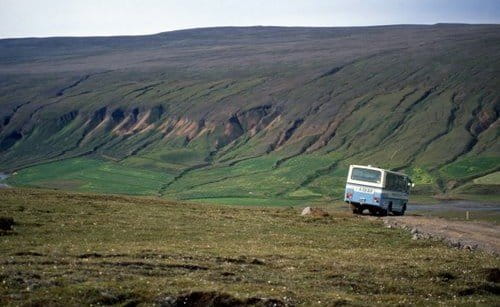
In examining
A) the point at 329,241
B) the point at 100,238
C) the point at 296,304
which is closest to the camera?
the point at 296,304

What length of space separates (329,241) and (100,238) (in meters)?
13.2

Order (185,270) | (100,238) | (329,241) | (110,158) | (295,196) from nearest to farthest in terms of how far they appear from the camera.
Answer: (185,270) → (100,238) → (329,241) → (295,196) → (110,158)

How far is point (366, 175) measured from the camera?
63375mm

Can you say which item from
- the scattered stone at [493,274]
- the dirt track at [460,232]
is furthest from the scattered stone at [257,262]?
the dirt track at [460,232]

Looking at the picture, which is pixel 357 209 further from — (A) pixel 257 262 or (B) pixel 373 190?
(A) pixel 257 262

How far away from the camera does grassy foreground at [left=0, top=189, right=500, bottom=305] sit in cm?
2166

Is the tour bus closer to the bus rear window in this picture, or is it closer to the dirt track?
the bus rear window

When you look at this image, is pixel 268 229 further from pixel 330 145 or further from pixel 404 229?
pixel 330 145

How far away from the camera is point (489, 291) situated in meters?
25.7

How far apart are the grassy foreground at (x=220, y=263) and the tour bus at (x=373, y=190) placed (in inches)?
650

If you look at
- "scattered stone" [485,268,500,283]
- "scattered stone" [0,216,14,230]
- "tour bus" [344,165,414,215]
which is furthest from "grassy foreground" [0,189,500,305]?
"tour bus" [344,165,414,215]

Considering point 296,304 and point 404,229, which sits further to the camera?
point 404,229

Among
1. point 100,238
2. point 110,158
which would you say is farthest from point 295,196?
point 100,238

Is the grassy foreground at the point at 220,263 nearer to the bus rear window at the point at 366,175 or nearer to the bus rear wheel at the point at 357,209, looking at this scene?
the bus rear window at the point at 366,175
